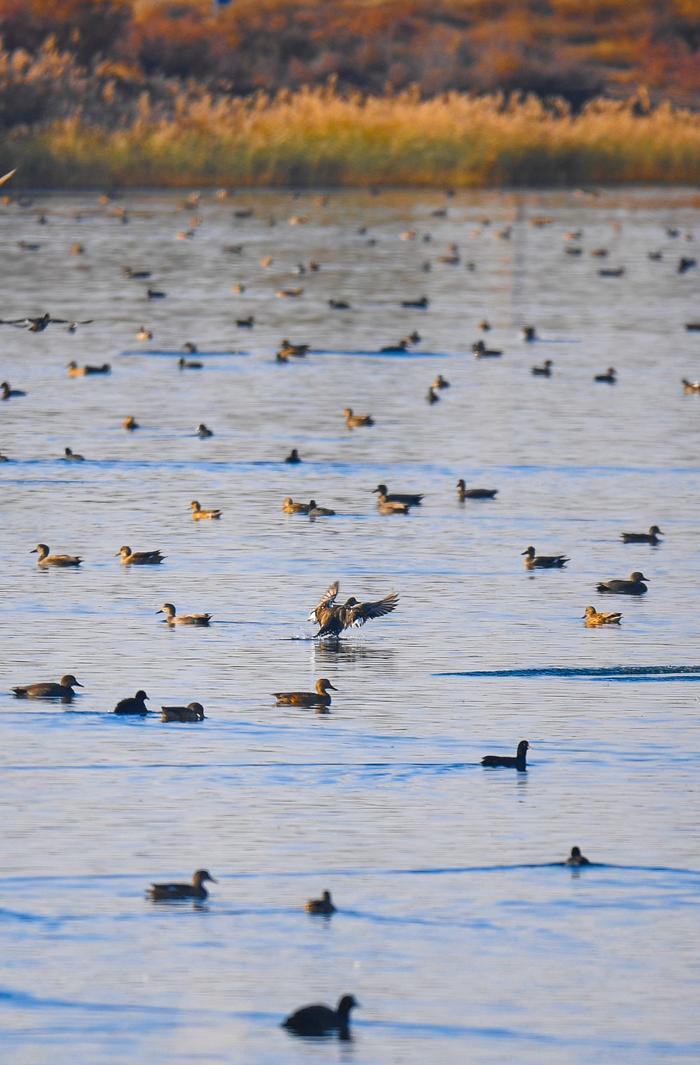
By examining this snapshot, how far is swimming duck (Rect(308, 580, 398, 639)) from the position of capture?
22.1 metres

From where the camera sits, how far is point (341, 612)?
22.1 m

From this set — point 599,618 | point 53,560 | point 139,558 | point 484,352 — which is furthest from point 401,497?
point 484,352

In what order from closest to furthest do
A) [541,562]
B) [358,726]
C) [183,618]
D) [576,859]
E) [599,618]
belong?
[576,859] → [358,726] → [183,618] → [599,618] → [541,562]

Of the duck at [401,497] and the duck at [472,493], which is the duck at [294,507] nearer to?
the duck at [401,497]

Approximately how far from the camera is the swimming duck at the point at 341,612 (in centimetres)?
2211

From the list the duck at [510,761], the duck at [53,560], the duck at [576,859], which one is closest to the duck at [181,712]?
the duck at [510,761]

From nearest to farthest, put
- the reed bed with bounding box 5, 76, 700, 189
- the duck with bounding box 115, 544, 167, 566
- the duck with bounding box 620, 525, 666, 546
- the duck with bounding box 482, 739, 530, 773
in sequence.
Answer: the duck with bounding box 482, 739, 530, 773
the duck with bounding box 115, 544, 167, 566
the duck with bounding box 620, 525, 666, 546
the reed bed with bounding box 5, 76, 700, 189

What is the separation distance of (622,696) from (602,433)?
15.8 metres

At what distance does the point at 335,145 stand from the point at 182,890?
59.5 metres

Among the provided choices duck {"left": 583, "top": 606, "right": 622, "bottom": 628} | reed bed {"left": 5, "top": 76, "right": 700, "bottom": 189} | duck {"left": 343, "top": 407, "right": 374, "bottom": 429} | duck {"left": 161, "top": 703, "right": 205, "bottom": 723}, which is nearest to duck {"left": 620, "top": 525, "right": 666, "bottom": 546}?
duck {"left": 583, "top": 606, "right": 622, "bottom": 628}

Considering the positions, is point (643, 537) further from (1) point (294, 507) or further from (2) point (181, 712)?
(2) point (181, 712)

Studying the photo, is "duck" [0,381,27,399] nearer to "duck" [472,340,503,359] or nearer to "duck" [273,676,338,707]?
"duck" [472,340,503,359]

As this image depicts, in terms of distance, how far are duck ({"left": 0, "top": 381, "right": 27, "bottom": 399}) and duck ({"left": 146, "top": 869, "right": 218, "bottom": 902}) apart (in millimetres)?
24574

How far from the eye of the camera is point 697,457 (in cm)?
3350
